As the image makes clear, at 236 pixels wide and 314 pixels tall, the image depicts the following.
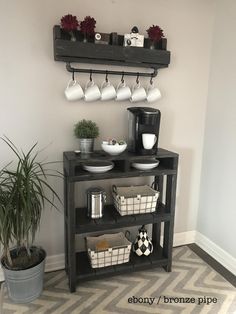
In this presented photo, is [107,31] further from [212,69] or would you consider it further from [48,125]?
[212,69]

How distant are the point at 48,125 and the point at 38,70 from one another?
372 millimetres

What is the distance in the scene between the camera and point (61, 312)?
1.60 m

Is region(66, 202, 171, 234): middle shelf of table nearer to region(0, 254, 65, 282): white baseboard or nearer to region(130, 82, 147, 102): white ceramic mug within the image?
region(0, 254, 65, 282): white baseboard

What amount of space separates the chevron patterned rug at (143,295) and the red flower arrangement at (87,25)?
1759 mm

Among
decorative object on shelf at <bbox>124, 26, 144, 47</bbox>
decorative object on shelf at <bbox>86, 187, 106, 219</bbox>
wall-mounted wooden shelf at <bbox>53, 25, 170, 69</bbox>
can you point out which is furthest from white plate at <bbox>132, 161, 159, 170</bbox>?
decorative object on shelf at <bbox>124, 26, 144, 47</bbox>

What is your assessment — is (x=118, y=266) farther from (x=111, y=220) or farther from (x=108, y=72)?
(x=108, y=72)

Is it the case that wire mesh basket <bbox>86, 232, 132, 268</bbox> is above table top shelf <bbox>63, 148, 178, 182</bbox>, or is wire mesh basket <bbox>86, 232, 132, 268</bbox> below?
below

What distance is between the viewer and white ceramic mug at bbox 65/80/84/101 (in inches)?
68.1

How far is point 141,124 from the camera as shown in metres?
1.85

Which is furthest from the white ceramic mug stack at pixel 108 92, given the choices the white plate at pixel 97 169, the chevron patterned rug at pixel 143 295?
the chevron patterned rug at pixel 143 295

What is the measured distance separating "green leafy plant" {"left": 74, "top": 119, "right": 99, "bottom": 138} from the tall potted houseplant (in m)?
0.34

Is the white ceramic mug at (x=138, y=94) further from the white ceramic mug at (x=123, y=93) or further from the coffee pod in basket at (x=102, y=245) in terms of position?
the coffee pod in basket at (x=102, y=245)

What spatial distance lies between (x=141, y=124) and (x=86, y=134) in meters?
0.41

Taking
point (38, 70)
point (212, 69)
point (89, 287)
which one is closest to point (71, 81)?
point (38, 70)
